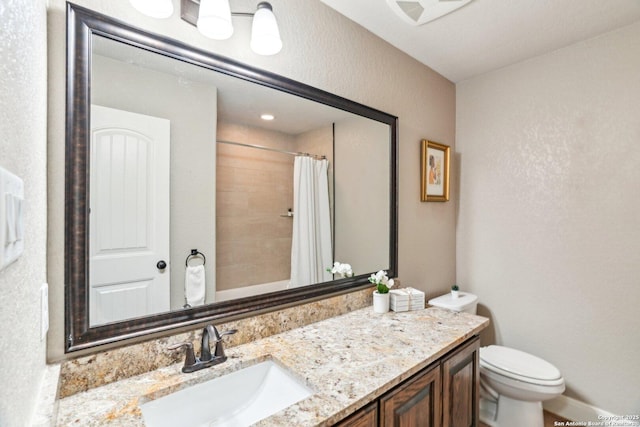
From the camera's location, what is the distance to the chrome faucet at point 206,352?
1063mm

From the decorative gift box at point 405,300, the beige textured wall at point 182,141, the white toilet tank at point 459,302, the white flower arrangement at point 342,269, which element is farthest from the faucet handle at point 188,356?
the white toilet tank at point 459,302

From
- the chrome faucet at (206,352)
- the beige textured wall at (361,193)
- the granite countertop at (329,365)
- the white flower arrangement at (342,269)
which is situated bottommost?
the granite countertop at (329,365)

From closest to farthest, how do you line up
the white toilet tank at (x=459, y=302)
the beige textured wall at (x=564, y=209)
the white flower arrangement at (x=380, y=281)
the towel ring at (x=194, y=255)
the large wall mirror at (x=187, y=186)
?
the large wall mirror at (x=187, y=186), the towel ring at (x=194, y=255), the white flower arrangement at (x=380, y=281), the beige textured wall at (x=564, y=209), the white toilet tank at (x=459, y=302)

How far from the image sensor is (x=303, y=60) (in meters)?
1.51

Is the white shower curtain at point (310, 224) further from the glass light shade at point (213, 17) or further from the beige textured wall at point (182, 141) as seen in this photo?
the glass light shade at point (213, 17)

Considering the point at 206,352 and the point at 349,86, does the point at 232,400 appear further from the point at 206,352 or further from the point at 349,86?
the point at 349,86

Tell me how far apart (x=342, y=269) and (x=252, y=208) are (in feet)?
2.06

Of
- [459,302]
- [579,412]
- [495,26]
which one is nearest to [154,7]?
[495,26]

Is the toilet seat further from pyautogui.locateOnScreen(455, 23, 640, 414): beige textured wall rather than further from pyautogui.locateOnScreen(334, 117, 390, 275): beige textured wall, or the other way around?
pyautogui.locateOnScreen(334, 117, 390, 275): beige textured wall

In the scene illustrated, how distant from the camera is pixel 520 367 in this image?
6.03 ft

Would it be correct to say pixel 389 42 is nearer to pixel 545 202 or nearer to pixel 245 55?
pixel 245 55

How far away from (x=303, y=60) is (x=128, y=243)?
3.71 feet

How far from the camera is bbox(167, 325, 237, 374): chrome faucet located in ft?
3.49

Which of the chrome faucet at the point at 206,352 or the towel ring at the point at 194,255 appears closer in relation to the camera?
the chrome faucet at the point at 206,352
